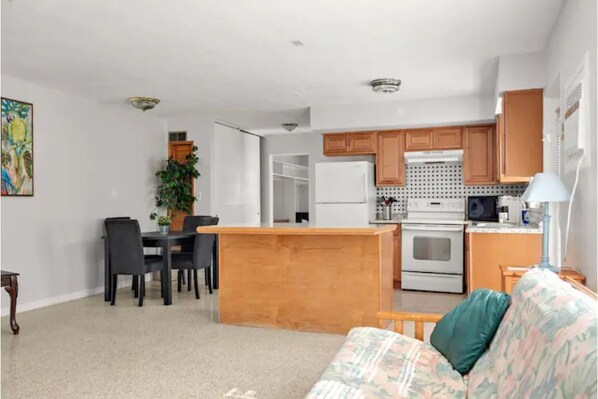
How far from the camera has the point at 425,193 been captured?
6.73 metres

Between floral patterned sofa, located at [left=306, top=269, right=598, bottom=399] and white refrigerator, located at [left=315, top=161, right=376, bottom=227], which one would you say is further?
white refrigerator, located at [left=315, top=161, right=376, bottom=227]

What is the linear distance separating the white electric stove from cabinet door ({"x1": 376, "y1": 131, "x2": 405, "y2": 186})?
25.3 inches

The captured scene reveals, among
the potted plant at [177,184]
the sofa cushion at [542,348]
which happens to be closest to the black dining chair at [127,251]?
the potted plant at [177,184]

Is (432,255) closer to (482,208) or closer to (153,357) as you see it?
(482,208)

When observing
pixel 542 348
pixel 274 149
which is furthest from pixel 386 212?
pixel 542 348

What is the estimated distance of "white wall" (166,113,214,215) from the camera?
709 cm

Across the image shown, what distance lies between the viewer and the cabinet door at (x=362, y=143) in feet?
21.7

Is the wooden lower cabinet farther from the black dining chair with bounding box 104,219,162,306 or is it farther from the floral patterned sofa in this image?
the black dining chair with bounding box 104,219,162,306

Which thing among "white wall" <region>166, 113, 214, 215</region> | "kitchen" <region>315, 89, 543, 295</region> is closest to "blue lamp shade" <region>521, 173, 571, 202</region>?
"kitchen" <region>315, 89, 543, 295</region>

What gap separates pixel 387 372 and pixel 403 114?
15.0 ft

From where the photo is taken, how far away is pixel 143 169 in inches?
269

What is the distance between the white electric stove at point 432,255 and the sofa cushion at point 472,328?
381cm

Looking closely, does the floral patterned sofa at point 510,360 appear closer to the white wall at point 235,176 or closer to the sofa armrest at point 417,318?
the sofa armrest at point 417,318

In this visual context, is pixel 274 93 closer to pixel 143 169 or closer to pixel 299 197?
pixel 143 169
